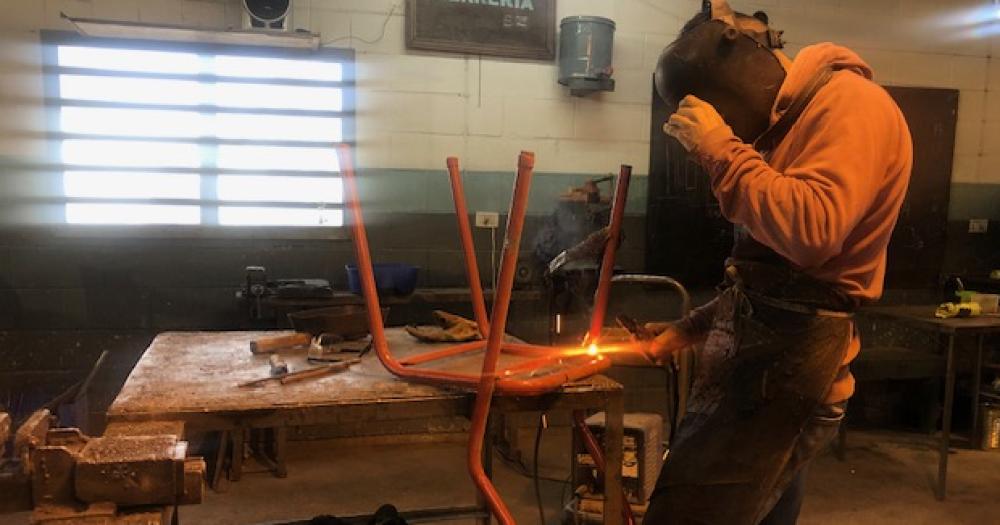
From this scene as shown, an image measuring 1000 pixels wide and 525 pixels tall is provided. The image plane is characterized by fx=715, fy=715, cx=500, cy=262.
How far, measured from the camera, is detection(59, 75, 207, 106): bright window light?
130 inches

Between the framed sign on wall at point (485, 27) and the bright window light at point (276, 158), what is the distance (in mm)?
720

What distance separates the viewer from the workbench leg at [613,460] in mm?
1590

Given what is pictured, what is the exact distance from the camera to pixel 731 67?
55.5 inches

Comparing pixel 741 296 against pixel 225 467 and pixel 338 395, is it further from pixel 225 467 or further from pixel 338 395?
pixel 225 467

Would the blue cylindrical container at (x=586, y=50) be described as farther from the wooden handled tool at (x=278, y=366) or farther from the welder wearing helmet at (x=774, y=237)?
the wooden handled tool at (x=278, y=366)

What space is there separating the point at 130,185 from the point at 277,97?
0.81m

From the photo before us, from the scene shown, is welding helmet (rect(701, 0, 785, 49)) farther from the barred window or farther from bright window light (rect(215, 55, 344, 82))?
bright window light (rect(215, 55, 344, 82))

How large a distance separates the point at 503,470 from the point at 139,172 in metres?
2.23

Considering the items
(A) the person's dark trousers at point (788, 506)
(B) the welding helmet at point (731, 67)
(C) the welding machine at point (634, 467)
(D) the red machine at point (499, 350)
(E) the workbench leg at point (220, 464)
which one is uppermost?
(B) the welding helmet at point (731, 67)

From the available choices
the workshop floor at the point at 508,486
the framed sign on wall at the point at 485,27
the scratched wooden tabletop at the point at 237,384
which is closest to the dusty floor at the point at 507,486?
the workshop floor at the point at 508,486


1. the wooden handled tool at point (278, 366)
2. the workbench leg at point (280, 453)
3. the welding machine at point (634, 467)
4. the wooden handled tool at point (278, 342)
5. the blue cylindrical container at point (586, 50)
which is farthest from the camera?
the blue cylindrical container at point (586, 50)

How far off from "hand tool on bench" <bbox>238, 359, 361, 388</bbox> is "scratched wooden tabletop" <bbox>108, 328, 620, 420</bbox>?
2 centimetres

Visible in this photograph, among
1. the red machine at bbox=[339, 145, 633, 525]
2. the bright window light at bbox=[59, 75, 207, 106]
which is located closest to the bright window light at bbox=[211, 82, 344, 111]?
the bright window light at bbox=[59, 75, 207, 106]

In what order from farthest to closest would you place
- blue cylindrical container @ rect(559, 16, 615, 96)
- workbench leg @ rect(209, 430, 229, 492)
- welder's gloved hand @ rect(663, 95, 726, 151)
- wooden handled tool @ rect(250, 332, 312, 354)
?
blue cylindrical container @ rect(559, 16, 615, 96) < workbench leg @ rect(209, 430, 229, 492) < wooden handled tool @ rect(250, 332, 312, 354) < welder's gloved hand @ rect(663, 95, 726, 151)
